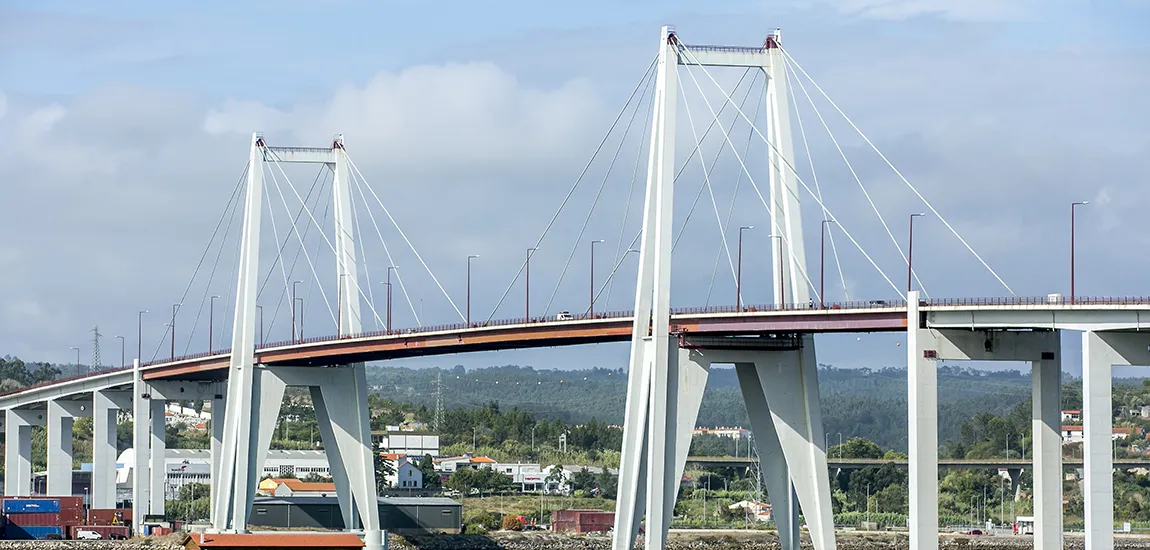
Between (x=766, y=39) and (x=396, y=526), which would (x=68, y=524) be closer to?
(x=396, y=526)

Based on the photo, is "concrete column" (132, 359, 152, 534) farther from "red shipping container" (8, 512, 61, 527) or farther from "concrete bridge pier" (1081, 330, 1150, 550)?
"concrete bridge pier" (1081, 330, 1150, 550)

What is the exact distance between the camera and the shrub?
113375 millimetres

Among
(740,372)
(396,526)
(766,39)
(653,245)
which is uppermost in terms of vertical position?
(766,39)

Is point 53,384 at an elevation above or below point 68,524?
above

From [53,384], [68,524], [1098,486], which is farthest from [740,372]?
[53,384]

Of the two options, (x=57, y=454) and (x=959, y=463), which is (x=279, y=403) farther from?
(x=959, y=463)

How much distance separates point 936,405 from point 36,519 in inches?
2439

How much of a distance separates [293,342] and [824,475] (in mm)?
33394

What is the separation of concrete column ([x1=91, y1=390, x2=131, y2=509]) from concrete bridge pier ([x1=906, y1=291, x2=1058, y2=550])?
6510 centimetres

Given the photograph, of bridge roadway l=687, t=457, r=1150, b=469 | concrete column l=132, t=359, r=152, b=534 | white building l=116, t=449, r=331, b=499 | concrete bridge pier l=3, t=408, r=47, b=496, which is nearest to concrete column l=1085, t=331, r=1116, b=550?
concrete column l=132, t=359, r=152, b=534

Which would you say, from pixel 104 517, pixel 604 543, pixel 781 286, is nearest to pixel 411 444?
pixel 604 543

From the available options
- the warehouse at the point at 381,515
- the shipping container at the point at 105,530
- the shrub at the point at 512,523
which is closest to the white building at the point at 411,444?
the shrub at the point at 512,523

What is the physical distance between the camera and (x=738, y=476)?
166625 millimetres

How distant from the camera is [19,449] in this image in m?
123
